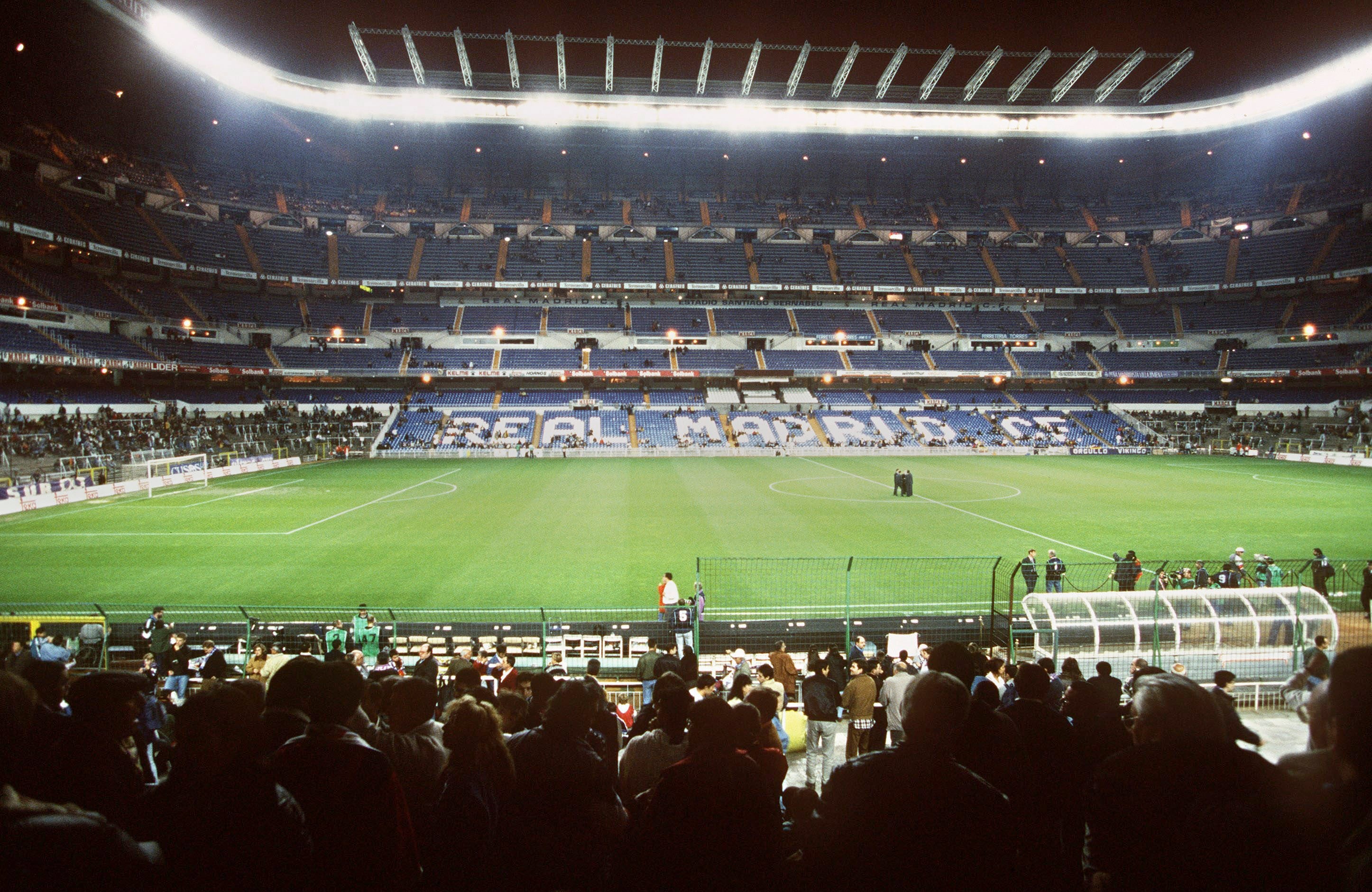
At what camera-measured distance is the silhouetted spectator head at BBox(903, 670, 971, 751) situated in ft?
8.46

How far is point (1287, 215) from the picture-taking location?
6350 centimetres

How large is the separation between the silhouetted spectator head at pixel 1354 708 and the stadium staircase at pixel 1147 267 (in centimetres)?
8082

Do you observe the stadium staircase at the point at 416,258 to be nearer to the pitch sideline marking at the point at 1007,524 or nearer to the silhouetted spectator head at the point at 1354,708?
the pitch sideline marking at the point at 1007,524

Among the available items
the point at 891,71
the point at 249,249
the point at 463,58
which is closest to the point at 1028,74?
the point at 891,71

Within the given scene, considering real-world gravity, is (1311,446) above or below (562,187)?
below

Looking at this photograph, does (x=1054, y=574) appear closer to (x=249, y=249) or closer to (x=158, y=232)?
(x=158, y=232)

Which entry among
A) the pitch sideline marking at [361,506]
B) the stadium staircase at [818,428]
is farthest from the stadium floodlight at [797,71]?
the pitch sideline marking at [361,506]

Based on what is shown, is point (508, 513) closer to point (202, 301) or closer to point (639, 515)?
point (639, 515)

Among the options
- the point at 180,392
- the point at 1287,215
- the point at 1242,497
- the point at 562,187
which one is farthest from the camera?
the point at 562,187

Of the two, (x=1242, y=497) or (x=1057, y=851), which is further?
(x=1242, y=497)

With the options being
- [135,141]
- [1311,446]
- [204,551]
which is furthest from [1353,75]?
[135,141]

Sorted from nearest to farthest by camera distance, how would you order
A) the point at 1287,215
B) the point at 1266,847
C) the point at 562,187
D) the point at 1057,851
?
1. the point at 1266,847
2. the point at 1057,851
3. the point at 1287,215
4. the point at 562,187

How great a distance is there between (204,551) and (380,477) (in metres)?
18.3

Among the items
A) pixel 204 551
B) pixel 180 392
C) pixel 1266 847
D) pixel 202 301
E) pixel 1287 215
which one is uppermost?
pixel 1287 215
